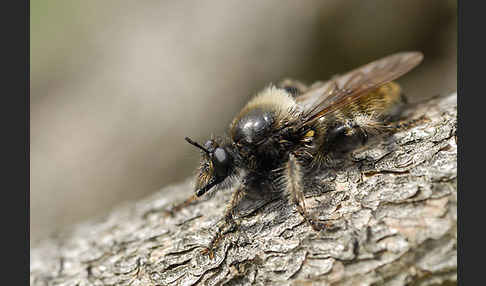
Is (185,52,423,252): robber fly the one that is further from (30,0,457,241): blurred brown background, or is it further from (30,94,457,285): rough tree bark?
(30,0,457,241): blurred brown background

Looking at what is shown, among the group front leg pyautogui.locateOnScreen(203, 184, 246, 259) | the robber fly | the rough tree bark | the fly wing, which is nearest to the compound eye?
the robber fly

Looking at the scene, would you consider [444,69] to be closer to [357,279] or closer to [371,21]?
[371,21]

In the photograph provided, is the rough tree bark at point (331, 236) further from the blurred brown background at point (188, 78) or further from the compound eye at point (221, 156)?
the blurred brown background at point (188, 78)

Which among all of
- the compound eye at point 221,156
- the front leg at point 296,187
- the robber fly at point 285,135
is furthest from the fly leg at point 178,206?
the front leg at point 296,187

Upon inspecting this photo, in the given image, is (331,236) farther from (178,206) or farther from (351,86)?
(178,206)

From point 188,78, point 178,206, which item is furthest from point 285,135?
point 188,78

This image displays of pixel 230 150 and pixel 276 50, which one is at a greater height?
pixel 276 50

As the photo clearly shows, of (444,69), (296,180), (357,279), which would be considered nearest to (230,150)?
(296,180)
